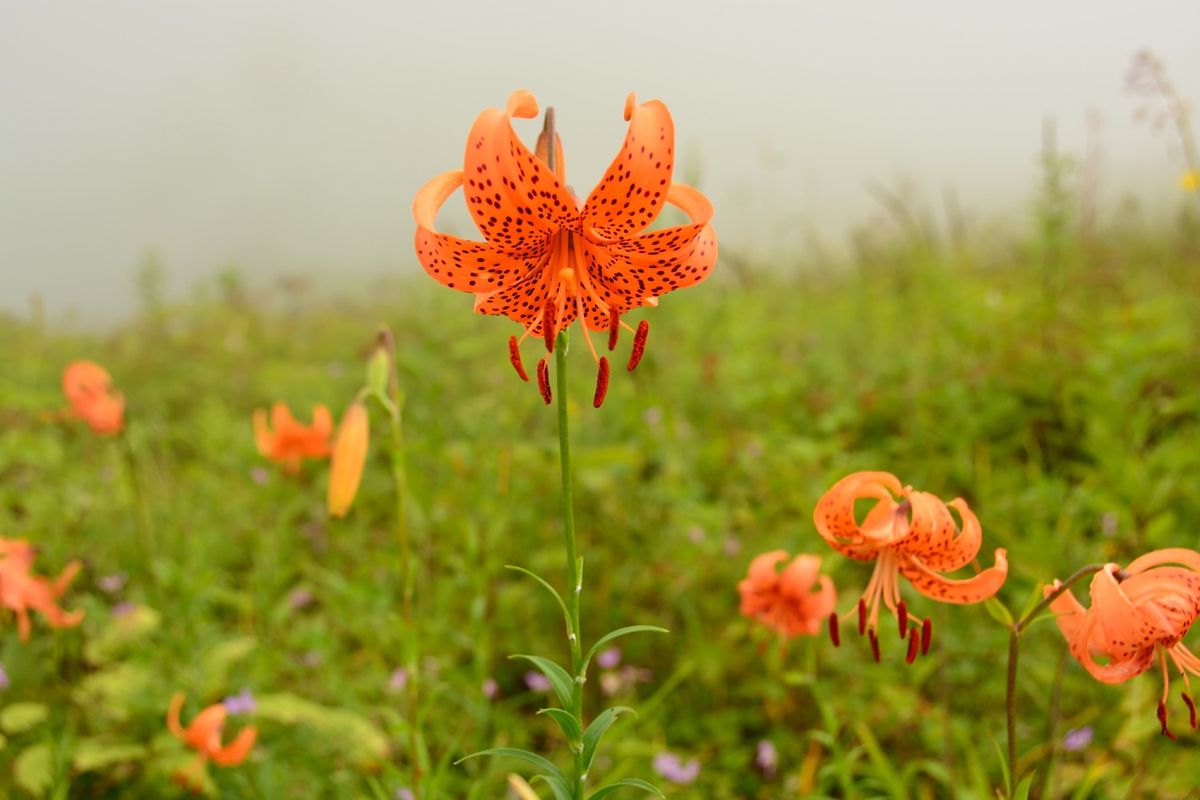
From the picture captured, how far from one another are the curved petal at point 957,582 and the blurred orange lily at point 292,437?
5.17 ft

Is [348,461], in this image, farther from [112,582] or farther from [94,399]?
[94,399]

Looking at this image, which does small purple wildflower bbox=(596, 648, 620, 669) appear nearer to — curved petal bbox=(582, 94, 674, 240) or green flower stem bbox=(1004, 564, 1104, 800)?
green flower stem bbox=(1004, 564, 1104, 800)

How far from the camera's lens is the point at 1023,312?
2814 mm

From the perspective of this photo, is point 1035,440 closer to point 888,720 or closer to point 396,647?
point 888,720

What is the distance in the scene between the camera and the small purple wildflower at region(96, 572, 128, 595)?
1898 millimetres

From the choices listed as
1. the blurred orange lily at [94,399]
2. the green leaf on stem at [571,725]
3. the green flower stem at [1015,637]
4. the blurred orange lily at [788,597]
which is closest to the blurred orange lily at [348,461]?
the green leaf on stem at [571,725]

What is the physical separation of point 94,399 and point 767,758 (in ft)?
5.83

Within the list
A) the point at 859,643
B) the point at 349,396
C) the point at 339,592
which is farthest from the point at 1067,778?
the point at 349,396

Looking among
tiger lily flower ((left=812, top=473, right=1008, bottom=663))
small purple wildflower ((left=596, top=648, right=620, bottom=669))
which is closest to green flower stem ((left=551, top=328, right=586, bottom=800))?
tiger lily flower ((left=812, top=473, right=1008, bottom=663))

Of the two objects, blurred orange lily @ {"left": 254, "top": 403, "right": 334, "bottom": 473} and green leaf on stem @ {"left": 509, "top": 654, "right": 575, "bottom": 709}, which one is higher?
green leaf on stem @ {"left": 509, "top": 654, "right": 575, "bottom": 709}

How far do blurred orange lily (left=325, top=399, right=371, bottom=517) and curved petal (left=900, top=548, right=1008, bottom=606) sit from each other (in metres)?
0.66

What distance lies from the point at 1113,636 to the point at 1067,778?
765mm

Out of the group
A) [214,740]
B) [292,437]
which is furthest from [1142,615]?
[292,437]

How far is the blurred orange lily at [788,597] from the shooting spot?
1361 millimetres
